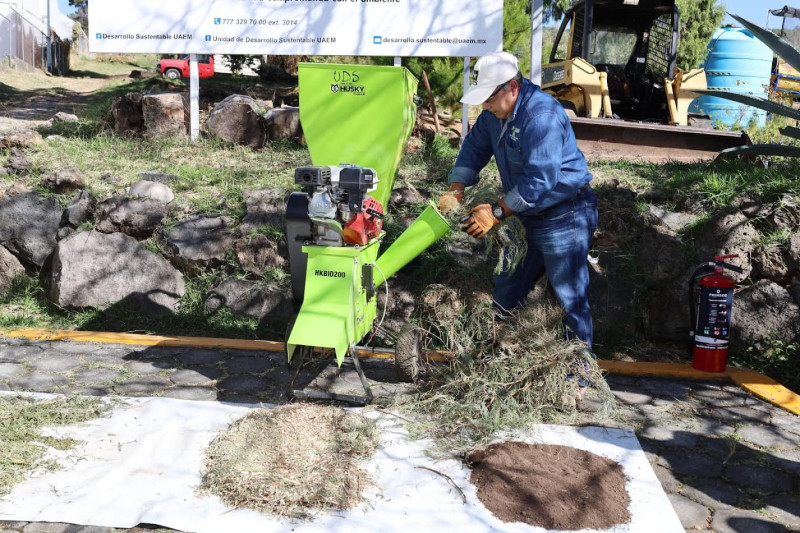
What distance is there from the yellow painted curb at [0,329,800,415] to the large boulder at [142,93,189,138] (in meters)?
3.39

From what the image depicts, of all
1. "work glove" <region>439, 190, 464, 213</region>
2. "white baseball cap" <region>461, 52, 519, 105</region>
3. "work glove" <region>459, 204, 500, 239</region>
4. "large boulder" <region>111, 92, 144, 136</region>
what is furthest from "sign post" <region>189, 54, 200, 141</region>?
"work glove" <region>459, 204, 500, 239</region>

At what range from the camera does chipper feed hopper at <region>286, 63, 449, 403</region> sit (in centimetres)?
387

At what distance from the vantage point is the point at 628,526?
2.98 m

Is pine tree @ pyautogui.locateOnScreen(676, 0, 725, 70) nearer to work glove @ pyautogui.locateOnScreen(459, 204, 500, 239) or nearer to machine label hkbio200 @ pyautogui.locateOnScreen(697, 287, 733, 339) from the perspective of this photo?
machine label hkbio200 @ pyautogui.locateOnScreen(697, 287, 733, 339)

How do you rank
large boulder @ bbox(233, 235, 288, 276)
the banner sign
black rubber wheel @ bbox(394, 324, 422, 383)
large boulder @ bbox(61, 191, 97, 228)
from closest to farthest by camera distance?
black rubber wheel @ bbox(394, 324, 422, 383) < large boulder @ bbox(233, 235, 288, 276) < large boulder @ bbox(61, 191, 97, 228) < the banner sign

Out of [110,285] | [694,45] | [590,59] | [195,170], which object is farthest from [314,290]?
[694,45]

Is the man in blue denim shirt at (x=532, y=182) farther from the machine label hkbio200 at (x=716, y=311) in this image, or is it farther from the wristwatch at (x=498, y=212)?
the machine label hkbio200 at (x=716, y=311)

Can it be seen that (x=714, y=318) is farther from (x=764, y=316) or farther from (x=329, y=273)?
(x=329, y=273)

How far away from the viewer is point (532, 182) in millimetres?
3844

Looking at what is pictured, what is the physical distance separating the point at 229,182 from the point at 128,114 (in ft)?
7.65

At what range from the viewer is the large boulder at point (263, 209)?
5836 millimetres

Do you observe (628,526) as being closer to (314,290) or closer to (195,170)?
(314,290)

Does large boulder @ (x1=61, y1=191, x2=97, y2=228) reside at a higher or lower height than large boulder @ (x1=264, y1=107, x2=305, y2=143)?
lower

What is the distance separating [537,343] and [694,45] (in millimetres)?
16109
